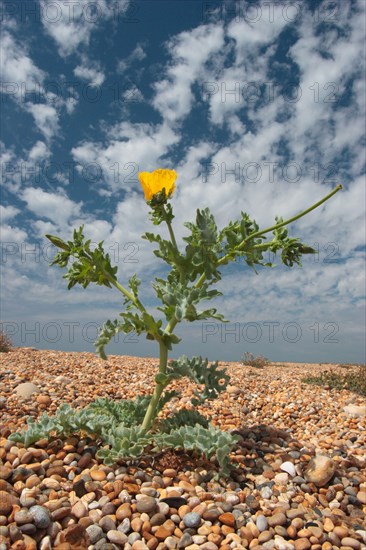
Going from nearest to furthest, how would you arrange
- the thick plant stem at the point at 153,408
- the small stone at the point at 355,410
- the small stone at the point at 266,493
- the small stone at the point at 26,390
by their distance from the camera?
the small stone at the point at 266,493, the thick plant stem at the point at 153,408, the small stone at the point at 26,390, the small stone at the point at 355,410

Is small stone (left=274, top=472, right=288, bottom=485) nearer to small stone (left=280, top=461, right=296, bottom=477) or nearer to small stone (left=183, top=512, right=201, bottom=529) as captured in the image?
small stone (left=280, top=461, right=296, bottom=477)

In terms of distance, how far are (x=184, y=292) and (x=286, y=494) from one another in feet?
6.61

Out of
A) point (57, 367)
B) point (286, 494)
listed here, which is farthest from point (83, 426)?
point (57, 367)

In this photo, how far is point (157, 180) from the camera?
3723mm

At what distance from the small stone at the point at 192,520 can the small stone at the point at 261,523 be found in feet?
1.54

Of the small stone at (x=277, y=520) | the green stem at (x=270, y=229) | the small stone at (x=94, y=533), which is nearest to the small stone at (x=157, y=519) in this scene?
the small stone at (x=94, y=533)

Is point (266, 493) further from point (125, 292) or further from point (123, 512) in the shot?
point (125, 292)

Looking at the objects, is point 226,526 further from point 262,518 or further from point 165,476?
point 165,476

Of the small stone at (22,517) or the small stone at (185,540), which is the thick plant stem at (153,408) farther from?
the small stone at (22,517)

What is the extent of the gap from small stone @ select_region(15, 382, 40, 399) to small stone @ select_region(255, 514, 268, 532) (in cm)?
373

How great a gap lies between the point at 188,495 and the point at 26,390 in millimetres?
3360

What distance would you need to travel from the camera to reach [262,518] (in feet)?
10.8

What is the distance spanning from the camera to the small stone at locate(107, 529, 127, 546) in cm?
294

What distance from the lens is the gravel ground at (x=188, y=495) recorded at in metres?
2.99
